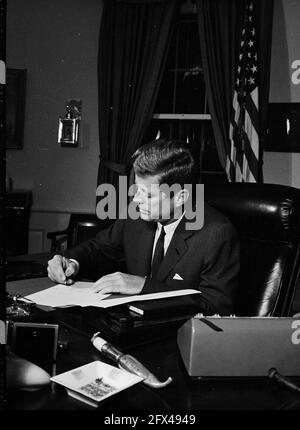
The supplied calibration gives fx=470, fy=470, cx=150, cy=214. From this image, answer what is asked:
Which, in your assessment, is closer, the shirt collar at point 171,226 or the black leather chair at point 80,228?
the shirt collar at point 171,226

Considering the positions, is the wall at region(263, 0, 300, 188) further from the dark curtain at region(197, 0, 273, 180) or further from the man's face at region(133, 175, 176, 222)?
the man's face at region(133, 175, 176, 222)

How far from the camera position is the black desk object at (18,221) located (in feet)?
14.5

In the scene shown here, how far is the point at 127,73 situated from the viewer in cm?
452

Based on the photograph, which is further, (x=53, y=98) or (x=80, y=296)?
(x=53, y=98)

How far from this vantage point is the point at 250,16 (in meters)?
3.94

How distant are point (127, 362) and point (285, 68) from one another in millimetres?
3824

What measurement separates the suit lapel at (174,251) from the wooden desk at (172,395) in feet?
2.31

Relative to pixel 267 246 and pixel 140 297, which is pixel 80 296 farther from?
pixel 267 246

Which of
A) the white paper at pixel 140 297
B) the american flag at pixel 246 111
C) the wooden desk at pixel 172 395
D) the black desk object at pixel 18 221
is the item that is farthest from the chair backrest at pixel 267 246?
the black desk object at pixel 18 221

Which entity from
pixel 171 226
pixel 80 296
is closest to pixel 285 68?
A: pixel 171 226

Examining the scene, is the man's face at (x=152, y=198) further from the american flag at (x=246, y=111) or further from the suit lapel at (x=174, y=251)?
the american flag at (x=246, y=111)

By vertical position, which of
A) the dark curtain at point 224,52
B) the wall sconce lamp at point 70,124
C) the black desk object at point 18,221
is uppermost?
the dark curtain at point 224,52
